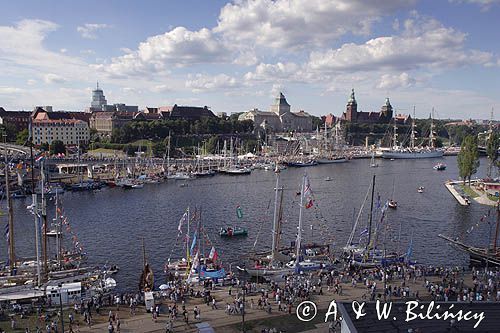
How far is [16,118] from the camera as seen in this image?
13938cm

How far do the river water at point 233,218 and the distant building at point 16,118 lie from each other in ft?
232

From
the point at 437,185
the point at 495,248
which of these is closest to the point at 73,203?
the point at 495,248

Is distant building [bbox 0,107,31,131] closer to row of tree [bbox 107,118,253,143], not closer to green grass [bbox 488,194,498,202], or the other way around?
row of tree [bbox 107,118,253,143]

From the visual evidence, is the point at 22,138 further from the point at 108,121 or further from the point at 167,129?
the point at 167,129

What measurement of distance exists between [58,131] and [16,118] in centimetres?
2130

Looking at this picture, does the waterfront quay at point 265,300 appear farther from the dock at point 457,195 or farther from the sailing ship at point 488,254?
the dock at point 457,195

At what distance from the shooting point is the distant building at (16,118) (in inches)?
5354

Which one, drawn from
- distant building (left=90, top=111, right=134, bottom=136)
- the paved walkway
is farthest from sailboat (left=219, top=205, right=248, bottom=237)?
distant building (left=90, top=111, right=134, bottom=136)

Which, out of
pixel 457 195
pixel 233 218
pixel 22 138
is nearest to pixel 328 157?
pixel 457 195

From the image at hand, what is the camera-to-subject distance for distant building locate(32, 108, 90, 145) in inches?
4929

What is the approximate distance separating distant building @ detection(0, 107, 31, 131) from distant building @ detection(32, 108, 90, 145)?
5.99 metres

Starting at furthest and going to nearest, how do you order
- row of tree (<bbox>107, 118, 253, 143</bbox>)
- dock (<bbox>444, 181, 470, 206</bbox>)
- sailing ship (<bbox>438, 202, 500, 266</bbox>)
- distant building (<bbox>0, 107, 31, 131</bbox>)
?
distant building (<bbox>0, 107, 31, 131</bbox>) → row of tree (<bbox>107, 118, 253, 143</bbox>) → dock (<bbox>444, 181, 470, 206</bbox>) → sailing ship (<bbox>438, 202, 500, 266</bbox>)

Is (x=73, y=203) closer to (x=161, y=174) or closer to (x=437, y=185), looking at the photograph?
(x=161, y=174)

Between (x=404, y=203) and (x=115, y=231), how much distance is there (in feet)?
135
